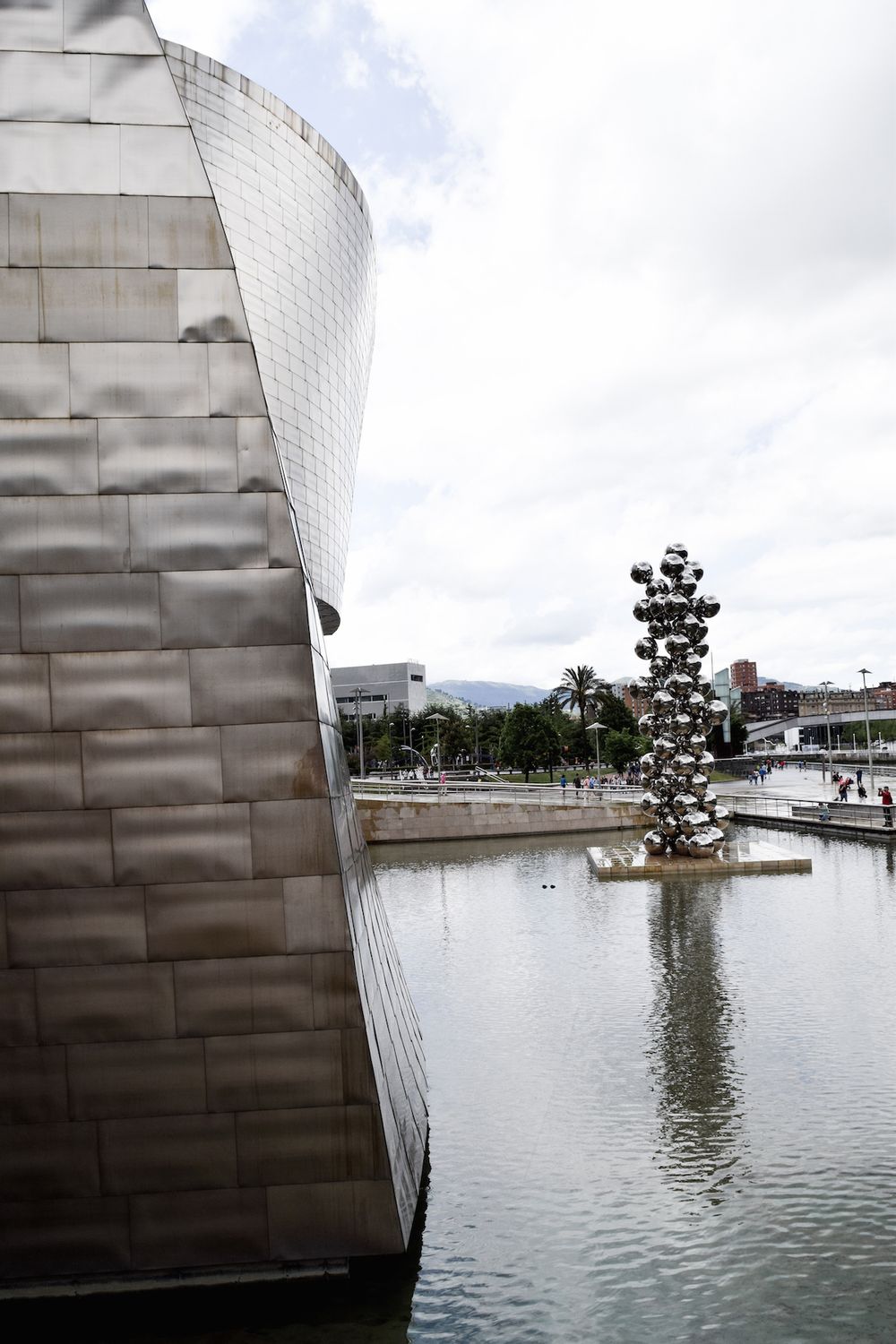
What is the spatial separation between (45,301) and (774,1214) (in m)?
8.04

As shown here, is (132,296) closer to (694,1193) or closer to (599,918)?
(694,1193)

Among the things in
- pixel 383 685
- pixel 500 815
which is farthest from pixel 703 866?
pixel 383 685

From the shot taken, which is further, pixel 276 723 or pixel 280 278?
pixel 280 278

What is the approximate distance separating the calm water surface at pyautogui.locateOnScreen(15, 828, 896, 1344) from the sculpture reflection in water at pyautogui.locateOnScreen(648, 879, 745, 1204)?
34mm

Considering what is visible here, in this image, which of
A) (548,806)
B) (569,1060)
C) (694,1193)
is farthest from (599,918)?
(548,806)

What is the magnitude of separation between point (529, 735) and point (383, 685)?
64674 mm

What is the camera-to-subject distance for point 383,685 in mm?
135000

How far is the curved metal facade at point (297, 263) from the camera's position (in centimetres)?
3008

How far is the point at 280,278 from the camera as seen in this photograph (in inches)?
1262

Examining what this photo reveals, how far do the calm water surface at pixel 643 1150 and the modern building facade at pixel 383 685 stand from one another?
380 ft

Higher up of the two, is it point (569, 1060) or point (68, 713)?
point (68, 713)

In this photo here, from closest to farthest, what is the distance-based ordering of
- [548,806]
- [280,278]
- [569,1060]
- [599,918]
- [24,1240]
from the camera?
[24,1240], [569,1060], [599,918], [280,278], [548,806]

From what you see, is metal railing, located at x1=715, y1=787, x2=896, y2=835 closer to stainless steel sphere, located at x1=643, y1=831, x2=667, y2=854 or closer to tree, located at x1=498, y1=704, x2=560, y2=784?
stainless steel sphere, located at x1=643, y1=831, x2=667, y2=854

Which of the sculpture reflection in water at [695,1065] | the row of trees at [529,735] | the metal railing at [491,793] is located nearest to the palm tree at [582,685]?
the row of trees at [529,735]
